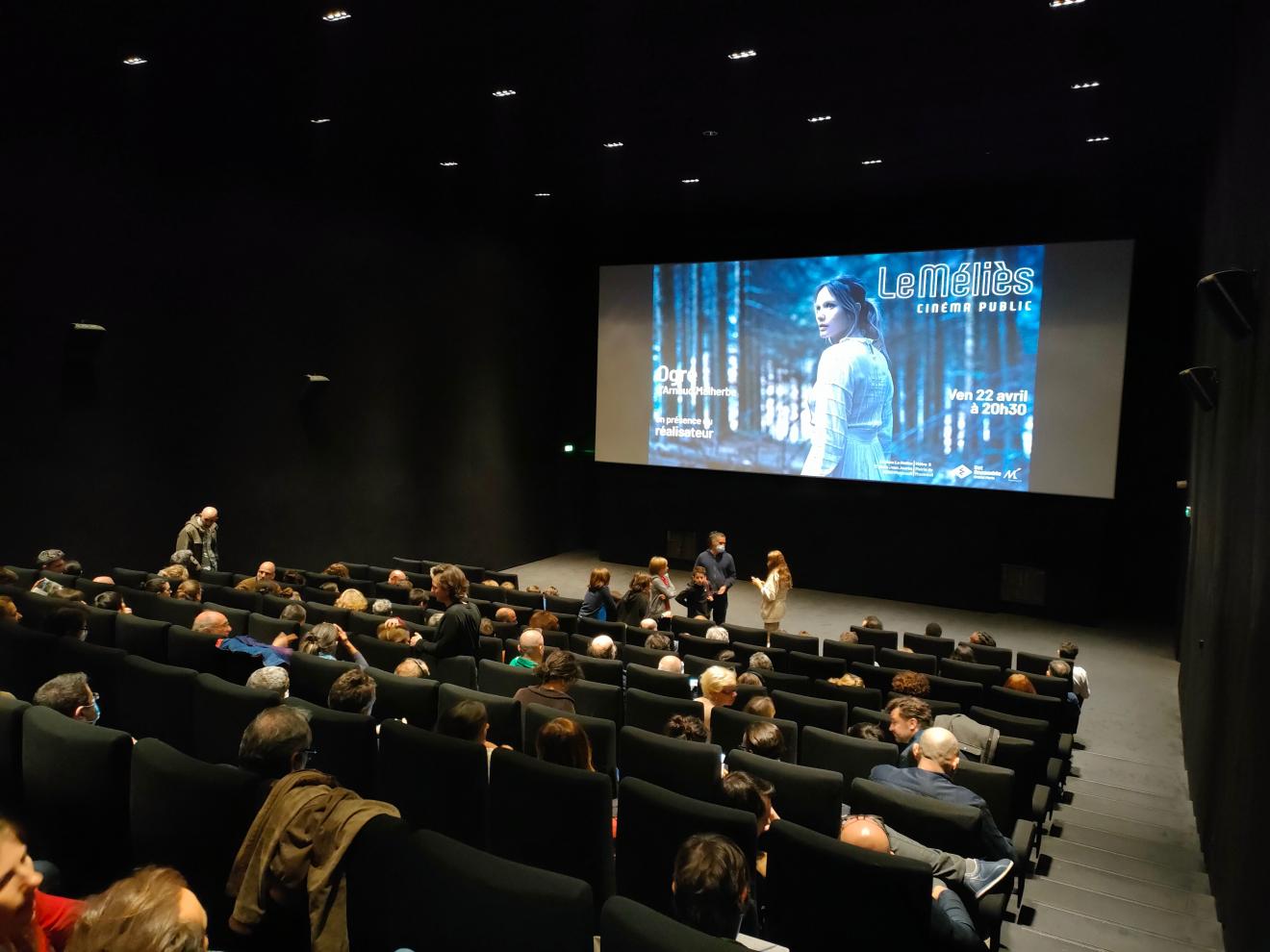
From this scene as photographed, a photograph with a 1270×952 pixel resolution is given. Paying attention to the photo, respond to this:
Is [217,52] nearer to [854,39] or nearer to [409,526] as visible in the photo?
[854,39]

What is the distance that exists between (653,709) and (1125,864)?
8.94 ft

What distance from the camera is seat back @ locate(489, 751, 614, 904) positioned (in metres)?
2.85

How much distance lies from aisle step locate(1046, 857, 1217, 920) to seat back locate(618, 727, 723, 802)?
202 cm

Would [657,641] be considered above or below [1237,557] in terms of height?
below

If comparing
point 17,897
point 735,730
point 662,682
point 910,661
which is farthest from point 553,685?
point 910,661

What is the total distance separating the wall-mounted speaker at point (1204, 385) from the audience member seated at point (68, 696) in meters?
7.89

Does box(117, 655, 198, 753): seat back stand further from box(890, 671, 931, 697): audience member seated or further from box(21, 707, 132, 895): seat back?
box(890, 671, 931, 697): audience member seated

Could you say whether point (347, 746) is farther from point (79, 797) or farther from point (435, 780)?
point (79, 797)

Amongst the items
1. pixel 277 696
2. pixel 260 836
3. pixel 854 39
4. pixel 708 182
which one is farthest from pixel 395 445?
pixel 260 836

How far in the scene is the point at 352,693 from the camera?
3.67 m

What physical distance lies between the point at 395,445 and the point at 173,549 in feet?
11.4

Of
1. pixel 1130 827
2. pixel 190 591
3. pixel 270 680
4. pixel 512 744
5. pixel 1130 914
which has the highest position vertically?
pixel 270 680

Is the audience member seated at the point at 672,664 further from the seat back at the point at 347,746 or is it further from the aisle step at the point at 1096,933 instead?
the seat back at the point at 347,746

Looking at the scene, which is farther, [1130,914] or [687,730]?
[1130,914]
